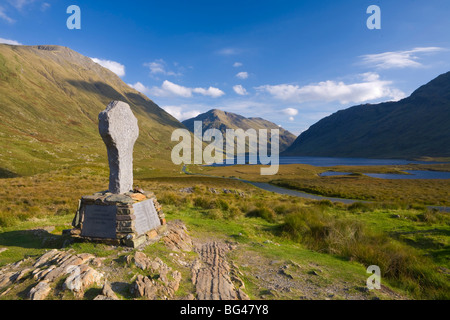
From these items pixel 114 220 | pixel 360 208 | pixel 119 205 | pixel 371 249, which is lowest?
pixel 360 208

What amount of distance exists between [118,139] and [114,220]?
3.39 metres

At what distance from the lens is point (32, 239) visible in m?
9.15

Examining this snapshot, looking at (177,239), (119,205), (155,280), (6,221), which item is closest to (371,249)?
(177,239)

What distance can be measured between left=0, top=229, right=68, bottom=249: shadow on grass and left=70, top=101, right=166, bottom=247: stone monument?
30.0 inches

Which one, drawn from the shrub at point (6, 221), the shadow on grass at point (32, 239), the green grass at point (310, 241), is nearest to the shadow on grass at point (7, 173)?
the green grass at point (310, 241)

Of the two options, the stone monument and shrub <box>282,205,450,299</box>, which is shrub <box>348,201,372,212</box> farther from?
the stone monument

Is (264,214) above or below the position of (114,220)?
below

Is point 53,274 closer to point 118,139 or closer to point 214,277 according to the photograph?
point 214,277

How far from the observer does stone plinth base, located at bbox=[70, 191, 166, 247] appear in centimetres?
813

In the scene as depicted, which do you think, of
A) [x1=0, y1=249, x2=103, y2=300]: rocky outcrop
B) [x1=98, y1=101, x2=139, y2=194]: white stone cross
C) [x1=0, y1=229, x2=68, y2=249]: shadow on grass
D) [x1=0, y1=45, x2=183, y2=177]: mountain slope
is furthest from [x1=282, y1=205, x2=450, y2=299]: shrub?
[x1=0, y1=45, x2=183, y2=177]: mountain slope

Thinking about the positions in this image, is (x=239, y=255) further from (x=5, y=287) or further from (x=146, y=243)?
(x=5, y=287)
